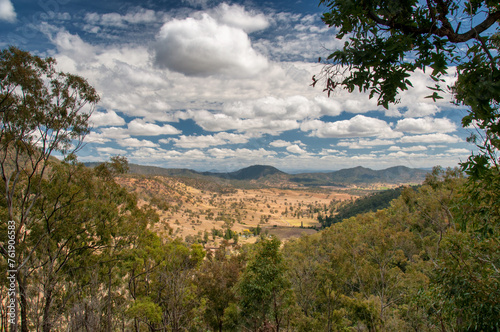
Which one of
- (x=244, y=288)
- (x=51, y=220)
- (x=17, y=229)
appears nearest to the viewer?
(x=17, y=229)

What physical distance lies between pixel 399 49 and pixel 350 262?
2297 cm

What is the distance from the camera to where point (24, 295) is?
10.8m

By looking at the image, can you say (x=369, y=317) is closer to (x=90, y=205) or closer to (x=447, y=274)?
(x=447, y=274)

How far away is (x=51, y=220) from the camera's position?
543 inches

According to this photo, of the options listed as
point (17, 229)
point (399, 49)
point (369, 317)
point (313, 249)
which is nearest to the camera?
point (399, 49)

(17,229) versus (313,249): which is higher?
(17,229)

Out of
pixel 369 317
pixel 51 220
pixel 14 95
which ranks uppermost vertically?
pixel 14 95

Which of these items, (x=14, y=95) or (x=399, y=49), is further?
(x=14, y=95)

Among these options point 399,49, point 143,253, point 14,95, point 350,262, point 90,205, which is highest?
point 14,95

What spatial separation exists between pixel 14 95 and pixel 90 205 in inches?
256

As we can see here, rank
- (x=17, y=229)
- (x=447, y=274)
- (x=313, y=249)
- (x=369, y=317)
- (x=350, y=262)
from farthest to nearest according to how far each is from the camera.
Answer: (x=313, y=249) < (x=350, y=262) < (x=369, y=317) < (x=17, y=229) < (x=447, y=274)

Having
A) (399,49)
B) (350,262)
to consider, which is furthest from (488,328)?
(350,262)

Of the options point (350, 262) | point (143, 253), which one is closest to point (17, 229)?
point (143, 253)

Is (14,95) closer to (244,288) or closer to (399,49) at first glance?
(399,49)
